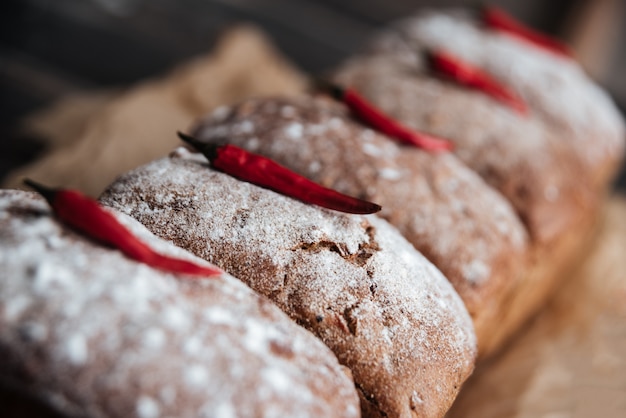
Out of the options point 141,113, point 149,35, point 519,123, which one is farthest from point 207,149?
point 149,35

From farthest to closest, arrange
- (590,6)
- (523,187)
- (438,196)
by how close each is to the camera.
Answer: (590,6) → (523,187) → (438,196)

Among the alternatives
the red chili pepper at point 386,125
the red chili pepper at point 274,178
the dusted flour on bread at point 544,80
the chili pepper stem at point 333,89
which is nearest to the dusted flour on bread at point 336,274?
the red chili pepper at point 274,178

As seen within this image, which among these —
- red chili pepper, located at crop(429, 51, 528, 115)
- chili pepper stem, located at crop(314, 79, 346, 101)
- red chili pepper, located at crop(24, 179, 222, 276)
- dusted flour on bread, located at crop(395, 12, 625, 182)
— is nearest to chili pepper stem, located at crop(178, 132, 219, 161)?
red chili pepper, located at crop(24, 179, 222, 276)

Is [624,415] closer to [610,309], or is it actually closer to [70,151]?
[610,309]

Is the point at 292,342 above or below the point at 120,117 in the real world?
above

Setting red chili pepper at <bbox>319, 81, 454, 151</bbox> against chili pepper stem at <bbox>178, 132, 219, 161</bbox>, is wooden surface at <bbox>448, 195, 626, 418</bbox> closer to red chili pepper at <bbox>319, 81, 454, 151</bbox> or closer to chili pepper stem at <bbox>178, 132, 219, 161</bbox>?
red chili pepper at <bbox>319, 81, 454, 151</bbox>

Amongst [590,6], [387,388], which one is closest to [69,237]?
[387,388]
